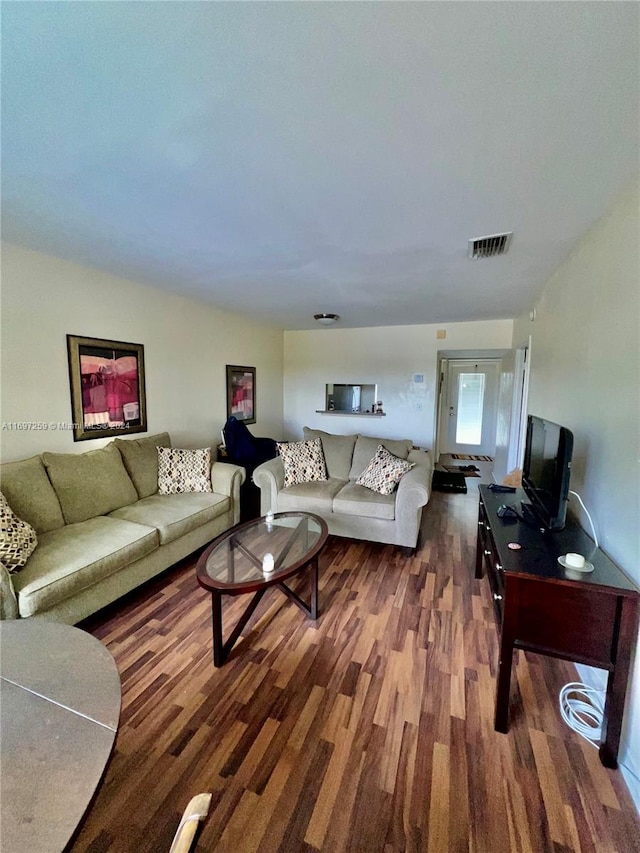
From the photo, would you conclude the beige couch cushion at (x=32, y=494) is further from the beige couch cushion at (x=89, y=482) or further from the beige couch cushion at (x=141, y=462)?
the beige couch cushion at (x=141, y=462)

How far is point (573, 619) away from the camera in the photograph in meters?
1.34

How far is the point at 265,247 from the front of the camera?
236 cm

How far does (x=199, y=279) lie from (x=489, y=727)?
3552mm

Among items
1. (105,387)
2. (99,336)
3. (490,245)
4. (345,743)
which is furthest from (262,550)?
(490,245)

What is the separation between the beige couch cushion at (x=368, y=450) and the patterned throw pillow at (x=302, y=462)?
323 millimetres

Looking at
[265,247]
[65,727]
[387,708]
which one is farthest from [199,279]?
[387,708]

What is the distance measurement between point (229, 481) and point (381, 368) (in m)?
3.21

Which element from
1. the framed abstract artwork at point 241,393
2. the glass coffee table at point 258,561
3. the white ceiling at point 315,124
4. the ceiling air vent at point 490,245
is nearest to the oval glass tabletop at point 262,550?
the glass coffee table at point 258,561

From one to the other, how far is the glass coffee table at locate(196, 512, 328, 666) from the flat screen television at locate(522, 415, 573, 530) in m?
1.26

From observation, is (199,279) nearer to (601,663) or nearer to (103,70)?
(103,70)

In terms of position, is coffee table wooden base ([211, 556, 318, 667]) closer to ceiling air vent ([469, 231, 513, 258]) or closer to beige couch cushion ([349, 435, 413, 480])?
beige couch cushion ([349, 435, 413, 480])

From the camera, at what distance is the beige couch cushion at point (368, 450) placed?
3516 millimetres

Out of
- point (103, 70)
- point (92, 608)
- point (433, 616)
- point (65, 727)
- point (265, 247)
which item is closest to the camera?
point (65, 727)

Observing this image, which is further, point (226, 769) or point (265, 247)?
point (265, 247)
